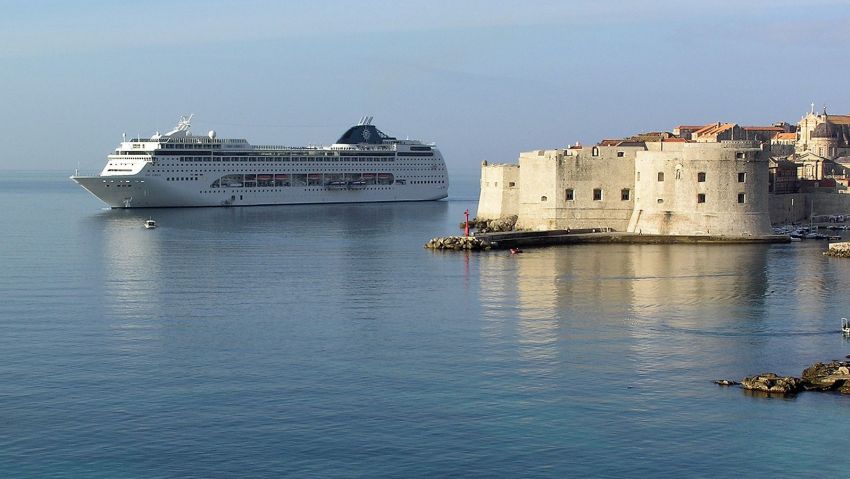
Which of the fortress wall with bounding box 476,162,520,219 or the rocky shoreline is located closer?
the rocky shoreline

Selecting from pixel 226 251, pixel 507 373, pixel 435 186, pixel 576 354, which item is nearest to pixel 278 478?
pixel 507 373

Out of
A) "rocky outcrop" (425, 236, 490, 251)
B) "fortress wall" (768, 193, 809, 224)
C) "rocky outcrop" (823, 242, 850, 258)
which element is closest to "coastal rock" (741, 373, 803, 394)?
"rocky outcrop" (823, 242, 850, 258)

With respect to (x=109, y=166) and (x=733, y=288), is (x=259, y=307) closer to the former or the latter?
(x=733, y=288)

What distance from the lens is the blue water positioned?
641 inches

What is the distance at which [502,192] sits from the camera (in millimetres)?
54469

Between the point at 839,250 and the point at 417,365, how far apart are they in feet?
76.4

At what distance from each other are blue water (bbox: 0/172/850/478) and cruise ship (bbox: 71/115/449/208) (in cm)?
3456

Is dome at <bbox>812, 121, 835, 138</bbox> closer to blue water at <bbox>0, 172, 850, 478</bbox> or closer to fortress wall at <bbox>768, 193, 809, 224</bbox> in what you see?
fortress wall at <bbox>768, 193, 809, 224</bbox>

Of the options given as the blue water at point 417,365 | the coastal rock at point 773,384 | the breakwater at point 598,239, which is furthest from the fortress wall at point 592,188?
the coastal rock at point 773,384

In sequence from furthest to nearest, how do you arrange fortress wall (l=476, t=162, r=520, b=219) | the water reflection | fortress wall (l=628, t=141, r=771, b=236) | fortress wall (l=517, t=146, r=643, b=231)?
fortress wall (l=476, t=162, r=520, b=219), fortress wall (l=517, t=146, r=643, b=231), fortress wall (l=628, t=141, r=771, b=236), the water reflection

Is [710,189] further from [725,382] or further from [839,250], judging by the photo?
[725,382]

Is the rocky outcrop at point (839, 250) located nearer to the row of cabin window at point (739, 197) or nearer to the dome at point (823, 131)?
the row of cabin window at point (739, 197)

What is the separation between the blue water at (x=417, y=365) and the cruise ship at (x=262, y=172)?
113 ft

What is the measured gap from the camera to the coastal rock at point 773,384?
19359 millimetres
